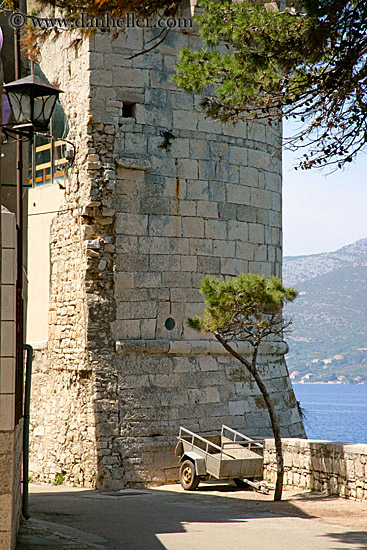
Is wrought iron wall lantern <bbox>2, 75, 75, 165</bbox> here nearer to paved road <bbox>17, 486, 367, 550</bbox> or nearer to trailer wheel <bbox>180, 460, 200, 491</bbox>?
paved road <bbox>17, 486, 367, 550</bbox>

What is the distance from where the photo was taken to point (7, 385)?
5559 millimetres

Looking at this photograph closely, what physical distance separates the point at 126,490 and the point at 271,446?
2.15 meters

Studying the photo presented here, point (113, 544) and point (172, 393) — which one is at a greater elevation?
point (172, 393)

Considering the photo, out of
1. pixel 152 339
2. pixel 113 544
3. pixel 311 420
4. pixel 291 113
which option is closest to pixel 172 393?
pixel 152 339

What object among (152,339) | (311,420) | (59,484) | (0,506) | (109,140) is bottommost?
(311,420)

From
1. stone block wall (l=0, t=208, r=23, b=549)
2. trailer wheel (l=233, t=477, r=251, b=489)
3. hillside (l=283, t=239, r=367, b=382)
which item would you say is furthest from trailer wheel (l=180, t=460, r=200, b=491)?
hillside (l=283, t=239, r=367, b=382)

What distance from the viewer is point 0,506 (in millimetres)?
5297

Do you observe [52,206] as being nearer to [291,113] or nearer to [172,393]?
[172,393]

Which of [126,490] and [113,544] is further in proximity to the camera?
[126,490]

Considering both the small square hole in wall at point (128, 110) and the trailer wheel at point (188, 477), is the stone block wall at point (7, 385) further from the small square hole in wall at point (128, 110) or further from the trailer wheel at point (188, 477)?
the small square hole in wall at point (128, 110)

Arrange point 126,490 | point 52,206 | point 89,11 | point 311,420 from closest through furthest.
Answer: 1. point 89,11
2. point 126,490
3. point 52,206
4. point 311,420

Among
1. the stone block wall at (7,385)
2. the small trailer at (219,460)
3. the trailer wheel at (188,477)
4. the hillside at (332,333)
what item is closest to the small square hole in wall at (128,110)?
the small trailer at (219,460)

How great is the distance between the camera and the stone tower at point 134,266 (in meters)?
11.3

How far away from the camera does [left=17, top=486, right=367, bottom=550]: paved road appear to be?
673 centimetres
